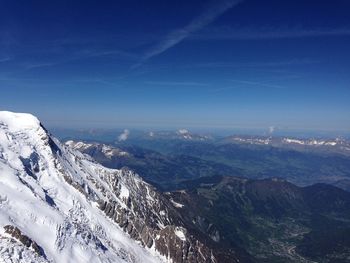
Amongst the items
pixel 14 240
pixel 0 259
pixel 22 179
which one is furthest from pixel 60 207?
pixel 0 259

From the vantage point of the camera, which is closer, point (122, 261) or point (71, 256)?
point (71, 256)

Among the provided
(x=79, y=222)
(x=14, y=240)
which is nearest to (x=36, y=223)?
(x=14, y=240)

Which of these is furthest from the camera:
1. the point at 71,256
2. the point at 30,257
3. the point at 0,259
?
the point at 71,256

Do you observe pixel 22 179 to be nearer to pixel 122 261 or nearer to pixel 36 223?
pixel 36 223

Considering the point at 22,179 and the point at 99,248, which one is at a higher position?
the point at 22,179

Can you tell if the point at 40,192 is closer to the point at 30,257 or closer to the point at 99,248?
the point at 99,248

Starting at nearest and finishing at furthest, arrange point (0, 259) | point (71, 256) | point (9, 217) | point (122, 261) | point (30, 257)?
point (0, 259), point (30, 257), point (9, 217), point (71, 256), point (122, 261)

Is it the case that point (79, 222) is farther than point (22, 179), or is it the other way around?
point (79, 222)

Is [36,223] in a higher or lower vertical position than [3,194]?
lower

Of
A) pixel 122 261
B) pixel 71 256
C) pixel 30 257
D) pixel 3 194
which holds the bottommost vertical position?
pixel 122 261
